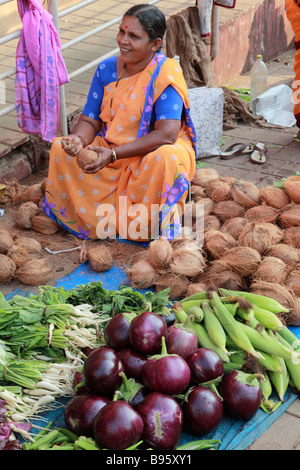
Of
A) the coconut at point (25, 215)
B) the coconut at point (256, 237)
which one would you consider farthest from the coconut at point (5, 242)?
the coconut at point (256, 237)

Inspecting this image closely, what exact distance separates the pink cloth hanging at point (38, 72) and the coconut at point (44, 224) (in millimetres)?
690

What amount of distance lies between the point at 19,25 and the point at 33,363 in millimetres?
5235

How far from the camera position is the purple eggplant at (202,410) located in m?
2.18

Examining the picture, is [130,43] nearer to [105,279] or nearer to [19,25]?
[105,279]

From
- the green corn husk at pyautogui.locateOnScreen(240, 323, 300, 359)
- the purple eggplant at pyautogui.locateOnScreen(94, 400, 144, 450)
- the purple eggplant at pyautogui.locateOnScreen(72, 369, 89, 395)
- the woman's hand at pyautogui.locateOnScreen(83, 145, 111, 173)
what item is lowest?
the purple eggplant at pyautogui.locateOnScreen(72, 369, 89, 395)

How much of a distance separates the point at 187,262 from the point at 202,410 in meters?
1.15

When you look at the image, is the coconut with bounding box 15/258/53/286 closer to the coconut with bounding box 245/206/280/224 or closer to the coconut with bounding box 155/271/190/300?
the coconut with bounding box 155/271/190/300

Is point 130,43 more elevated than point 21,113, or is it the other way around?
point 130,43

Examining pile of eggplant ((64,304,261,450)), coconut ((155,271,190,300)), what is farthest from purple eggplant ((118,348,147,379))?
coconut ((155,271,190,300))

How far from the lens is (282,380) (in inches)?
97.6

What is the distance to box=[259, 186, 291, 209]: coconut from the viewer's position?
3.75 metres

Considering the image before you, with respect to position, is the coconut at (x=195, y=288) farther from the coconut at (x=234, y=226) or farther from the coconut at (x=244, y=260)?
the coconut at (x=234, y=226)

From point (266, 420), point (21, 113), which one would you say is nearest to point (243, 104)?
point (21, 113)

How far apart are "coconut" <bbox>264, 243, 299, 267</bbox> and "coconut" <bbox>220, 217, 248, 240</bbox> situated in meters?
0.31
